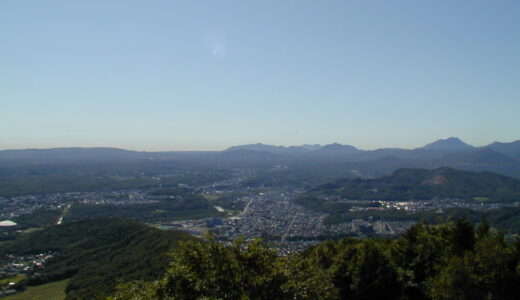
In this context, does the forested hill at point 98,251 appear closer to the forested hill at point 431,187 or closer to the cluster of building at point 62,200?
the cluster of building at point 62,200

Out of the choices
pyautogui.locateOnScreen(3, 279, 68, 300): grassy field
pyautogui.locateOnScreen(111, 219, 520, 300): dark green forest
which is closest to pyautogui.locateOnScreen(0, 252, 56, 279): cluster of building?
pyautogui.locateOnScreen(3, 279, 68, 300): grassy field

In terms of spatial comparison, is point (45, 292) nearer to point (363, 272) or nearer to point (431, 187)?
point (363, 272)

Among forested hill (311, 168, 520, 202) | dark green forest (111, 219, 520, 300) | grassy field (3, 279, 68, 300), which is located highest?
dark green forest (111, 219, 520, 300)

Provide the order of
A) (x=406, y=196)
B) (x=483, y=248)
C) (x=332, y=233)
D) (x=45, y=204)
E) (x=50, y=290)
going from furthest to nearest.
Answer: (x=406, y=196)
(x=45, y=204)
(x=332, y=233)
(x=50, y=290)
(x=483, y=248)

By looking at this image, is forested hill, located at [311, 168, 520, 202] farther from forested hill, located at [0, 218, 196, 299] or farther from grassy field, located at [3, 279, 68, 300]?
grassy field, located at [3, 279, 68, 300]

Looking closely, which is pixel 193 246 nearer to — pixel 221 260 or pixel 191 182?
pixel 221 260

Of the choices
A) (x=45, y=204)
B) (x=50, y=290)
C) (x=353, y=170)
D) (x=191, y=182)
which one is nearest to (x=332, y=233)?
(x=50, y=290)

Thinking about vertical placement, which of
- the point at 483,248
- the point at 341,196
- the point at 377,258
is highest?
the point at 483,248
